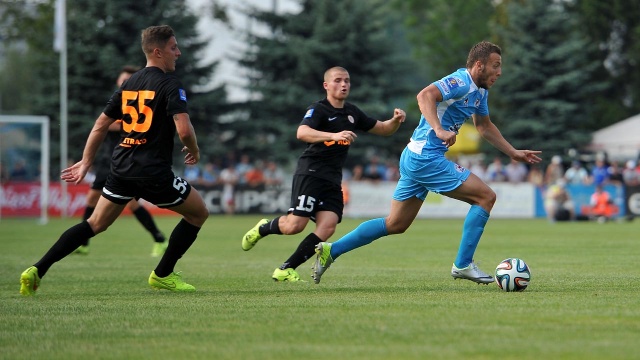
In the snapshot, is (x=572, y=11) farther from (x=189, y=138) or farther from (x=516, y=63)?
(x=189, y=138)

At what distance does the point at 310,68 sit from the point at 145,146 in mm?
34096

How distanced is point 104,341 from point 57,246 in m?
3.13

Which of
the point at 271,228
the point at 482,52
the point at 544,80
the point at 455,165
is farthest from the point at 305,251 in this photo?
the point at 544,80

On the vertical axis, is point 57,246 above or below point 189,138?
below

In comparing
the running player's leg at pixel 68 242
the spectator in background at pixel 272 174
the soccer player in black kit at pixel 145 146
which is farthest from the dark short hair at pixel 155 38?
the spectator in background at pixel 272 174

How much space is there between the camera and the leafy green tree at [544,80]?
147 feet

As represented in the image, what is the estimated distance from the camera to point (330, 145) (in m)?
11.0

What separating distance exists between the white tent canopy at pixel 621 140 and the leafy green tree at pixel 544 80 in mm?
1373

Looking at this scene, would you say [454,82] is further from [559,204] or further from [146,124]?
[559,204]

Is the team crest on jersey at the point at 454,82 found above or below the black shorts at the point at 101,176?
above

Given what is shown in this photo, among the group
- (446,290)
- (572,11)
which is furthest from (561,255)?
(572,11)

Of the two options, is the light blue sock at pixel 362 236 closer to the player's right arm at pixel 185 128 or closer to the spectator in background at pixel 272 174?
the player's right arm at pixel 185 128

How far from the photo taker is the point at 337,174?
1108 centimetres

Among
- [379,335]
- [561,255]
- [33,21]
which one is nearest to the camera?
[379,335]
